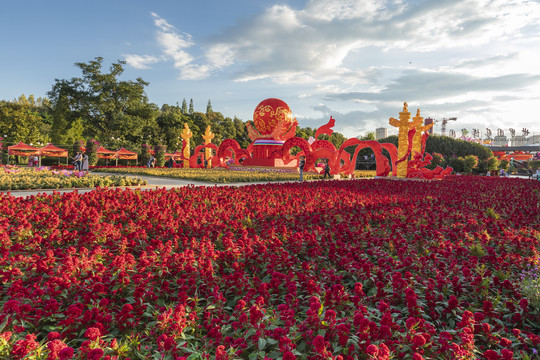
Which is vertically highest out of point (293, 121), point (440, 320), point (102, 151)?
point (293, 121)

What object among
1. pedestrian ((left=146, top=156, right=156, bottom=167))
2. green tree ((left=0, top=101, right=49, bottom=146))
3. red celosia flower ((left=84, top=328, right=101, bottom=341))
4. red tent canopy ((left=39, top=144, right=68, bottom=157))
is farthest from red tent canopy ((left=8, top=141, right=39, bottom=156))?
red celosia flower ((left=84, top=328, right=101, bottom=341))

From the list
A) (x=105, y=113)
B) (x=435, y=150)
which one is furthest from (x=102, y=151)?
(x=435, y=150)

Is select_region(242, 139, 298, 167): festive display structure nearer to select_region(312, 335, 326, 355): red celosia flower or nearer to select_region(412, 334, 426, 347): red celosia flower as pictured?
select_region(412, 334, 426, 347): red celosia flower

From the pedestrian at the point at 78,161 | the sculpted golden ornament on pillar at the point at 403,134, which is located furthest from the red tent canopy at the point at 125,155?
the sculpted golden ornament on pillar at the point at 403,134

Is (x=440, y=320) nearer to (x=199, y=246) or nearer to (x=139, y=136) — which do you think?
(x=199, y=246)

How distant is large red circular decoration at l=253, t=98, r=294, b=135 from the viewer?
91.7 feet

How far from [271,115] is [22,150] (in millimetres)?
24116

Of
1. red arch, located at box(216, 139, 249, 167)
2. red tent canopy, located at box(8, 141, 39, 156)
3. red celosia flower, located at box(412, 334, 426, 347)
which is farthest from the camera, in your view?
red tent canopy, located at box(8, 141, 39, 156)

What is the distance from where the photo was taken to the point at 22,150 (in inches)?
1238

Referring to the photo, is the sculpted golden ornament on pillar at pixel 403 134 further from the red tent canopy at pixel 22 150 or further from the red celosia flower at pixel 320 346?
the red tent canopy at pixel 22 150

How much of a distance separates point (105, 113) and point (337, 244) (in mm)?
44796

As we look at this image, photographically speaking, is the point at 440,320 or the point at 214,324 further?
the point at 440,320

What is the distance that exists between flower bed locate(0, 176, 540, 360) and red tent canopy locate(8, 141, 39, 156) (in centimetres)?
2952

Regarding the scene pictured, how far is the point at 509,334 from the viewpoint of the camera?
2656 millimetres
